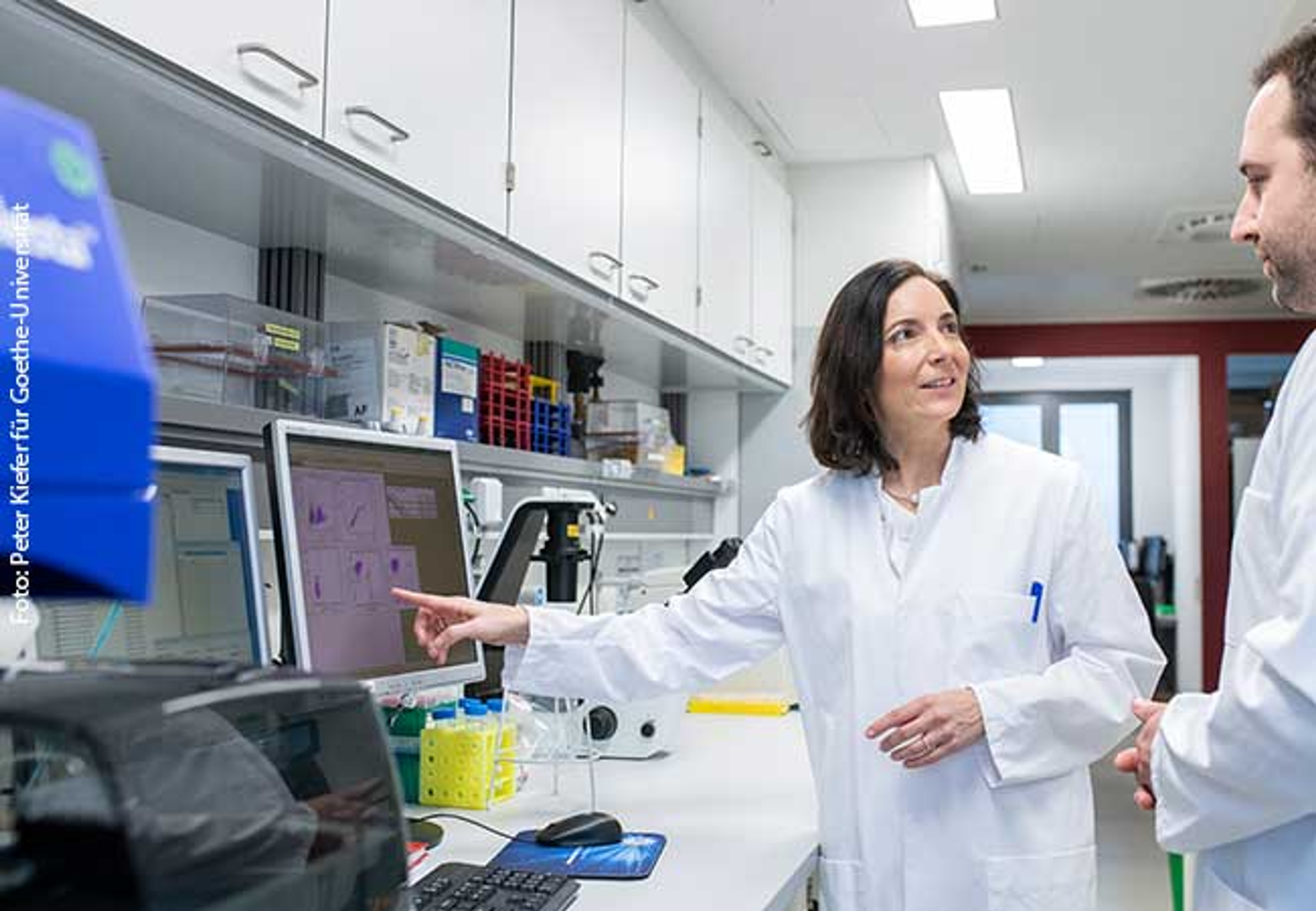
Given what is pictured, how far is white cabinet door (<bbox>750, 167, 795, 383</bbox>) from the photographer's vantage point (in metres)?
3.67

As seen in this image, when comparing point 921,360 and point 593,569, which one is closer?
point 921,360

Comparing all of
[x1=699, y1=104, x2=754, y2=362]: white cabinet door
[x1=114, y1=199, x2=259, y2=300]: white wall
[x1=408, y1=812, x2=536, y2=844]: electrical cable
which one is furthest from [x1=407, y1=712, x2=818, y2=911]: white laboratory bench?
[x1=699, y1=104, x2=754, y2=362]: white cabinet door

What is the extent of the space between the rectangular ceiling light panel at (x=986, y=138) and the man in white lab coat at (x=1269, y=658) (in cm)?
220

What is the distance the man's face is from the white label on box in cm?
135

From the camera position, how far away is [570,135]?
2.21m

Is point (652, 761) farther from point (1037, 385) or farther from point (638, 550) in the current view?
point (1037, 385)

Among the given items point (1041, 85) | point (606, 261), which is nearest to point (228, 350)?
point (606, 261)

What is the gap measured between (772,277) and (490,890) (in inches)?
111

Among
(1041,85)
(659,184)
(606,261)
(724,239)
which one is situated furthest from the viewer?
(1041,85)

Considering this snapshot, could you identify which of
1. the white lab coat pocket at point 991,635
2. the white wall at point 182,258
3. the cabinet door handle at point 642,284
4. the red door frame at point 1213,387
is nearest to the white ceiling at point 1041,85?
the cabinet door handle at point 642,284

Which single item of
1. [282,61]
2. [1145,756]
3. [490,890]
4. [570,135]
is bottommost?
[490,890]

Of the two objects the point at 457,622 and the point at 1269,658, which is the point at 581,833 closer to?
the point at 457,622

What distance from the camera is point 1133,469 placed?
8.98m

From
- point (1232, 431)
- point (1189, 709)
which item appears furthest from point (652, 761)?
point (1232, 431)
